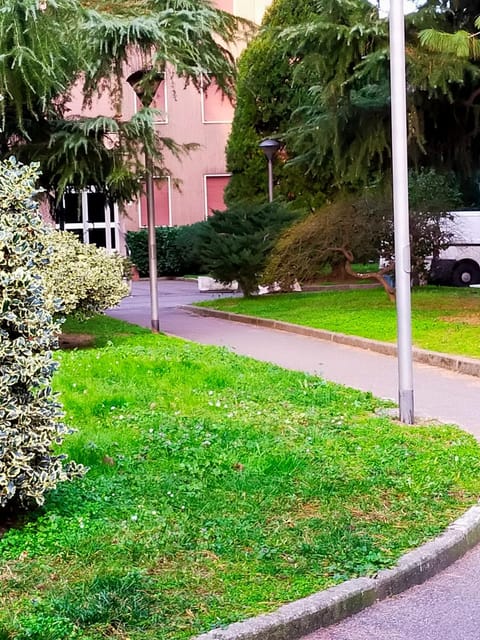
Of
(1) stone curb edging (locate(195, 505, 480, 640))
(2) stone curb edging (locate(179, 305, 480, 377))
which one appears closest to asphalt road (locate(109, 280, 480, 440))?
(2) stone curb edging (locate(179, 305, 480, 377))

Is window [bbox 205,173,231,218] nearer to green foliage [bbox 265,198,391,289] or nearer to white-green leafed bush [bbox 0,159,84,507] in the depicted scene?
green foliage [bbox 265,198,391,289]

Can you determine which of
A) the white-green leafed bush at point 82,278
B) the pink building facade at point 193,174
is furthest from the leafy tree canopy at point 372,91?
the pink building facade at point 193,174

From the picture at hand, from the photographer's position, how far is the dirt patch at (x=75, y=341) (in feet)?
46.6

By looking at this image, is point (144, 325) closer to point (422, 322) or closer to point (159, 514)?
point (422, 322)

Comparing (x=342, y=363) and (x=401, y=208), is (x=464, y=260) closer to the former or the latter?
(x=342, y=363)

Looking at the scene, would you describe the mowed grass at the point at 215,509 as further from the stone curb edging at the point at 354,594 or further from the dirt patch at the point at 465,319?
the dirt patch at the point at 465,319

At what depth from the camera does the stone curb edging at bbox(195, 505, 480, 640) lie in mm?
3879

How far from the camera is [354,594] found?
428 cm

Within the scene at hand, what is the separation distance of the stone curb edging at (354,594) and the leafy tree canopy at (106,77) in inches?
376

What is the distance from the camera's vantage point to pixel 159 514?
5305 mm

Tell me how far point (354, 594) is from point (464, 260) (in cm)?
2353

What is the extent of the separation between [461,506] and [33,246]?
2963mm

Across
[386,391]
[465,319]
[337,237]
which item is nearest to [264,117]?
[337,237]

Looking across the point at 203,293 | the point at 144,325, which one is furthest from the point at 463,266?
the point at 144,325
